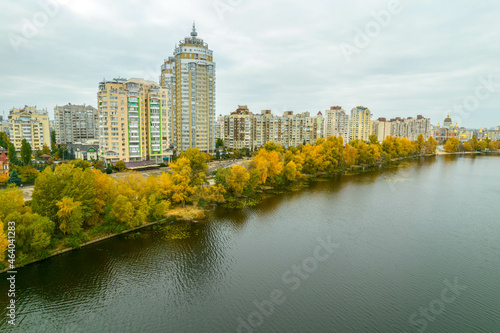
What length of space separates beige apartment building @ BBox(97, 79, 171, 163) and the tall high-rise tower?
20.7 feet

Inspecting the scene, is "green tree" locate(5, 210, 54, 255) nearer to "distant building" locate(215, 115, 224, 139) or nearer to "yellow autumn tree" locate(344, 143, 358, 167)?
"yellow autumn tree" locate(344, 143, 358, 167)

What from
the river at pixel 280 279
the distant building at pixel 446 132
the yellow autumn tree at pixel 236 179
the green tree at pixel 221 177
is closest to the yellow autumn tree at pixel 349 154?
the river at pixel 280 279

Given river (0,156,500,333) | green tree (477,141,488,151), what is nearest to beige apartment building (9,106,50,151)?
river (0,156,500,333)

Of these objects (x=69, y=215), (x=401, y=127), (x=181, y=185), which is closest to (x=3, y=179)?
(x=69, y=215)

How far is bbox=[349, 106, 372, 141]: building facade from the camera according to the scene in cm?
10094

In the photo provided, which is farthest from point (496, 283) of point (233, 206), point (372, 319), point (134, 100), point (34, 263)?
point (134, 100)

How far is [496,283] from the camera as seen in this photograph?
1600 centimetres

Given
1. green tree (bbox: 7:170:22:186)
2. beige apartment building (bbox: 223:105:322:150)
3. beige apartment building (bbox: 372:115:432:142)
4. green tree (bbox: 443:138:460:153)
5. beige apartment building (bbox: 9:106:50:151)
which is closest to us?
green tree (bbox: 7:170:22:186)

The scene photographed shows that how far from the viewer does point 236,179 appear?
1273 inches

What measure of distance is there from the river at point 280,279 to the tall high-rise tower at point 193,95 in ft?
108

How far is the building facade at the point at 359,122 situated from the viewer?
100938 mm

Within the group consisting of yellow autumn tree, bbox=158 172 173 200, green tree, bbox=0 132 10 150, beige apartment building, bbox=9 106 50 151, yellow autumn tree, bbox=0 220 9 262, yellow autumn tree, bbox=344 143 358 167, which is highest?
beige apartment building, bbox=9 106 50 151

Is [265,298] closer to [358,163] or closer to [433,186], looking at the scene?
[433,186]

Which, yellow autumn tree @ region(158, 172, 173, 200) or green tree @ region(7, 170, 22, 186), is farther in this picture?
green tree @ region(7, 170, 22, 186)
